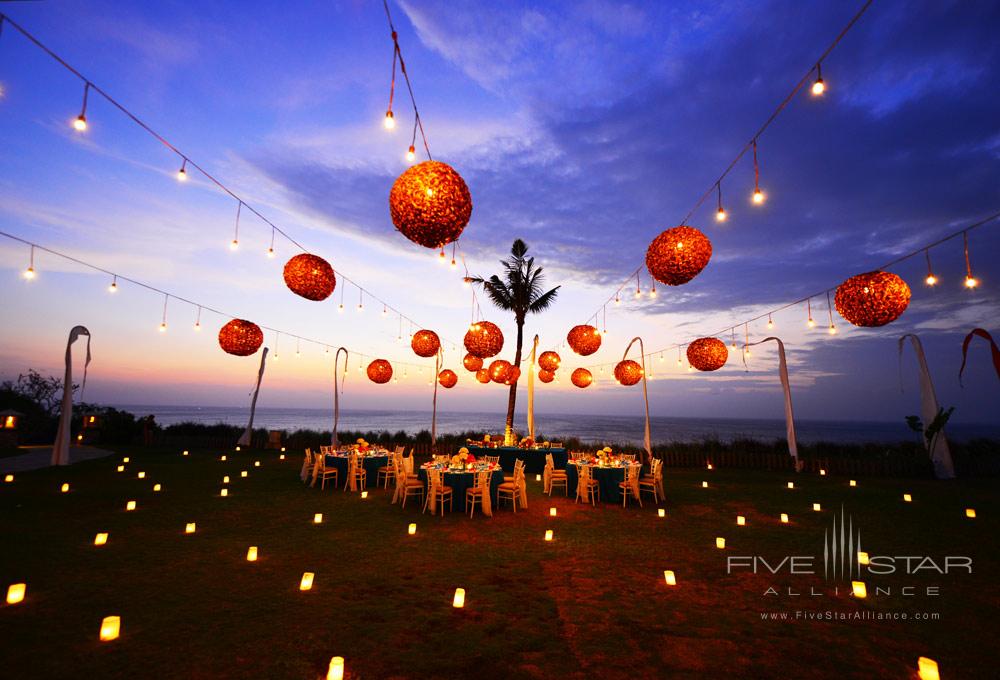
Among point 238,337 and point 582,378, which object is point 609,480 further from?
point 238,337

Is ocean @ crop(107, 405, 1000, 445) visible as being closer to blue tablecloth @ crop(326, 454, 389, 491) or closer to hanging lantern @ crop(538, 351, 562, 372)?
hanging lantern @ crop(538, 351, 562, 372)

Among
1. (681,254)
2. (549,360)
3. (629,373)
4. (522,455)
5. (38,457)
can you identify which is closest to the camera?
(681,254)

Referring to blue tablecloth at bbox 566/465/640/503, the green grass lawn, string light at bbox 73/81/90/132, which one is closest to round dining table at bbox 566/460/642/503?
blue tablecloth at bbox 566/465/640/503

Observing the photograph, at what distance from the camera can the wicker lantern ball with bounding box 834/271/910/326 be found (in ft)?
16.0

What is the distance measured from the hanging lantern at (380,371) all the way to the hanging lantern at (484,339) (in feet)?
13.9

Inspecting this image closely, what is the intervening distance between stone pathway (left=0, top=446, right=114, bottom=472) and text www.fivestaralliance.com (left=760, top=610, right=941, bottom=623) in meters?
17.7

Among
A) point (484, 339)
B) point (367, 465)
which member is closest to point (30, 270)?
point (367, 465)

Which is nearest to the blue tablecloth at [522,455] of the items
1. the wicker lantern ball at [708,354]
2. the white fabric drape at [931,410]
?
the wicker lantern ball at [708,354]

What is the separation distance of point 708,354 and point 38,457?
68.6 feet

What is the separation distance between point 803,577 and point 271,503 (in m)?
9.56

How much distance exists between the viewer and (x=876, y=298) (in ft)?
16.1

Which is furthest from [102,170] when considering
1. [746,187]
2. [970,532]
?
[970,532]

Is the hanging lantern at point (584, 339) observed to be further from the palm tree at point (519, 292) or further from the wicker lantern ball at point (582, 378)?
the palm tree at point (519, 292)

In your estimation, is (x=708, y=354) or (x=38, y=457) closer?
(x=708, y=354)
